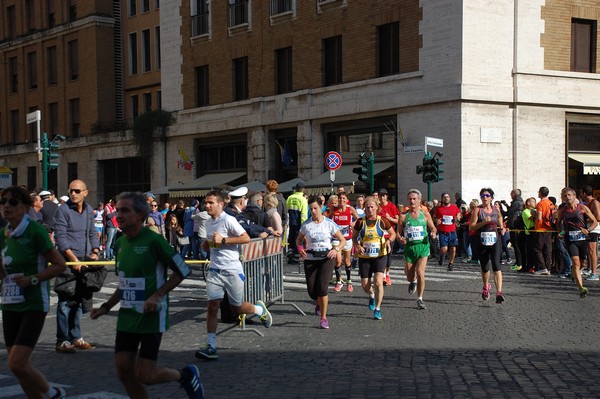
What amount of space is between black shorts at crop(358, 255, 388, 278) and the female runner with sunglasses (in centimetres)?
608

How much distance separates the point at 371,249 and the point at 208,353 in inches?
145

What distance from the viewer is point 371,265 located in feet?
39.5

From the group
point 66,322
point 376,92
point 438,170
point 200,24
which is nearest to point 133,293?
point 66,322

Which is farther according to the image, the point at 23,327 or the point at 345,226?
the point at 345,226

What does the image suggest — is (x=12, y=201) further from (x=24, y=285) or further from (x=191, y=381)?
(x=191, y=381)

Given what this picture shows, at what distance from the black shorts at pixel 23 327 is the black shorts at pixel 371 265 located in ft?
20.4

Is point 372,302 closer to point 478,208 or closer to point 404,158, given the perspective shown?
point 478,208

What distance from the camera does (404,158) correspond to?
1066 inches

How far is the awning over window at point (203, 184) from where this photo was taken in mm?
33500

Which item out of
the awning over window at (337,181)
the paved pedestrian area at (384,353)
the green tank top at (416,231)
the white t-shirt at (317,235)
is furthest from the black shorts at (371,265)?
the awning over window at (337,181)

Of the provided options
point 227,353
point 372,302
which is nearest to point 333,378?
point 227,353

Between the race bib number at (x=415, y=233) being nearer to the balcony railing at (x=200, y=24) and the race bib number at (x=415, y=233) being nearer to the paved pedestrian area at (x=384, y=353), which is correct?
the paved pedestrian area at (x=384, y=353)

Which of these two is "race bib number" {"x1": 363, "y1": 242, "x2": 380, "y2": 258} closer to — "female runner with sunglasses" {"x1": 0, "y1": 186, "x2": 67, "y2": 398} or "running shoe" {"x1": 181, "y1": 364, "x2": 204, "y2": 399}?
"running shoe" {"x1": 181, "y1": 364, "x2": 204, "y2": 399}

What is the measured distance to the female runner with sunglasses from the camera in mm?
6234
